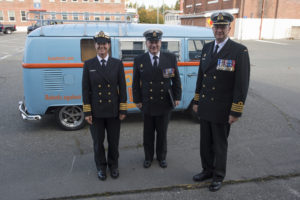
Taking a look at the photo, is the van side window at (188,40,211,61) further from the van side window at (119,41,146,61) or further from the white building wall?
the white building wall

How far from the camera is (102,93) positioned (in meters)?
3.39

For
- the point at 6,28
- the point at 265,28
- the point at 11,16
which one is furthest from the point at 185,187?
the point at 11,16

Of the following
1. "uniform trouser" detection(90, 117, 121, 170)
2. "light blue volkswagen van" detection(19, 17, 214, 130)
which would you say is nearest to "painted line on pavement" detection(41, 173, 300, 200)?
"uniform trouser" detection(90, 117, 121, 170)

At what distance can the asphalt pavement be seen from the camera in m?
3.37

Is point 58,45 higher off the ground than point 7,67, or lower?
higher

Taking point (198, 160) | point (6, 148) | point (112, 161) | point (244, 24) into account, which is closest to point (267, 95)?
point (198, 160)

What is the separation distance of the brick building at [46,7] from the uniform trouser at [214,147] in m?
46.5

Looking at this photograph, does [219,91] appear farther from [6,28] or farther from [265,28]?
[6,28]

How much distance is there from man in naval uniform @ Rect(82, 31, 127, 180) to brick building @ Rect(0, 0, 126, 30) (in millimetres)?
46031

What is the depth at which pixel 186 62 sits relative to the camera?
17.5ft

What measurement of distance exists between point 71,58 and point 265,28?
1368 inches

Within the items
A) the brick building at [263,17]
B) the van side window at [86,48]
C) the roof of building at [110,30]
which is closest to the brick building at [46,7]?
the brick building at [263,17]

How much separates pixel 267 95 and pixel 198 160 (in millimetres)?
5073

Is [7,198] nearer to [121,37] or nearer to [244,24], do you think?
[121,37]
